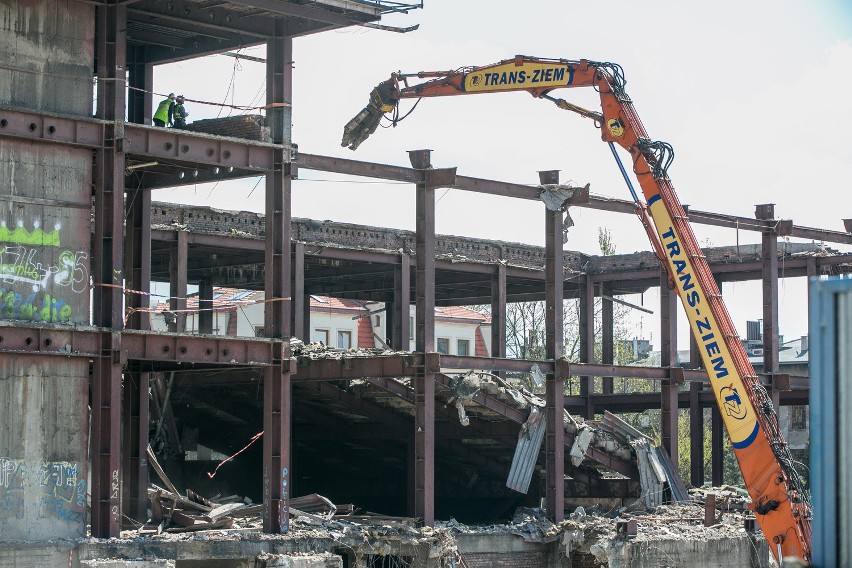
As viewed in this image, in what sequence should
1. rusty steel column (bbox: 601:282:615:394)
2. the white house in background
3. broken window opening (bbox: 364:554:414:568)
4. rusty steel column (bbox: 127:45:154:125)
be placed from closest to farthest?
1. broken window opening (bbox: 364:554:414:568)
2. rusty steel column (bbox: 127:45:154:125)
3. rusty steel column (bbox: 601:282:615:394)
4. the white house in background

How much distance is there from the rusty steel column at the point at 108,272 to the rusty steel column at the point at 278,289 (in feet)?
9.31

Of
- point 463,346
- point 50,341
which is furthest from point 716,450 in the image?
point 463,346

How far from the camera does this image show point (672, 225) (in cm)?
2661

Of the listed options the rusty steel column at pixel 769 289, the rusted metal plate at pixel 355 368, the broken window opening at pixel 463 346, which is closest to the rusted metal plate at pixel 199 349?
the rusted metal plate at pixel 355 368

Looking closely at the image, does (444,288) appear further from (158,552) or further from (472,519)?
(158,552)

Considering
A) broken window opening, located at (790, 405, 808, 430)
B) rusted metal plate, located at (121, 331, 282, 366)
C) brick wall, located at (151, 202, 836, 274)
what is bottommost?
broken window opening, located at (790, 405, 808, 430)

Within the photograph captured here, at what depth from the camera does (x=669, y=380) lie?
108ft

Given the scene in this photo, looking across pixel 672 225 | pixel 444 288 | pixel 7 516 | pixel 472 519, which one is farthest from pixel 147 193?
pixel 444 288

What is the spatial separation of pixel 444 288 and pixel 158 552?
73.5 feet

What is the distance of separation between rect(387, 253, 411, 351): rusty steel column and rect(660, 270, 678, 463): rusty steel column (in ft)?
21.6

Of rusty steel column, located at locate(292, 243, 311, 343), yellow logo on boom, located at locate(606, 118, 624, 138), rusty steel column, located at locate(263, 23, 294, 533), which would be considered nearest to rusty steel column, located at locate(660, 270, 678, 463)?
yellow logo on boom, located at locate(606, 118, 624, 138)

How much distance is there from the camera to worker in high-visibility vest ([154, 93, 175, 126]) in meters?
25.6

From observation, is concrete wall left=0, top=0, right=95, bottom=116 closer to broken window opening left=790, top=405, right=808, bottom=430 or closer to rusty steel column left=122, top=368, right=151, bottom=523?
rusty steel column left=122, top=368, right=151, bottom=523

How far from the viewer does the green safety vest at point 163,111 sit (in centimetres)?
2559
